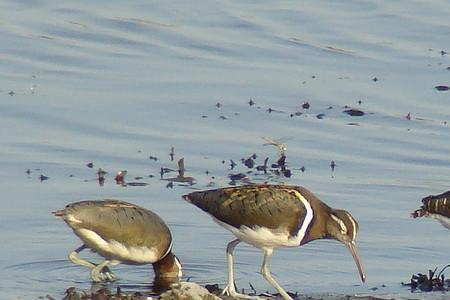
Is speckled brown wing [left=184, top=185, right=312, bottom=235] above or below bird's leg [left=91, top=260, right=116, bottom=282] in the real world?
above

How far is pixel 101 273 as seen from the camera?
11.0 metres

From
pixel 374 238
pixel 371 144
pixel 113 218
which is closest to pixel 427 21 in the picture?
pixel 371 144

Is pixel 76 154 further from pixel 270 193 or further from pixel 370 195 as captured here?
pixel 270 193

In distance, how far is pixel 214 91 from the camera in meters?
16.3

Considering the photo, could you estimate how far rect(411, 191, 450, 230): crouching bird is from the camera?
11.6 metres

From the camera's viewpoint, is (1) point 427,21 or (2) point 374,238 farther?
(1) point 427,21

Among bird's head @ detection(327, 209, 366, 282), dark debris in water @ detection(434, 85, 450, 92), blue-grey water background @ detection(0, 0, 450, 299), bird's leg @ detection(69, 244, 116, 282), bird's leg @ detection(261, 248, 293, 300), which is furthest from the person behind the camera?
dark debris in water @ detection(434, 85, 450, 92)

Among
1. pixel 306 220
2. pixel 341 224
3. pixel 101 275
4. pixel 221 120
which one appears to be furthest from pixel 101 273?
pixel 221 120

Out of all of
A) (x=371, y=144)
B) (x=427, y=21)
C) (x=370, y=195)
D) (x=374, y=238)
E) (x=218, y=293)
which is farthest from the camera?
(x=427, y=21)

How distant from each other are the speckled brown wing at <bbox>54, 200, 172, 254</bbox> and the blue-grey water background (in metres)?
0.32

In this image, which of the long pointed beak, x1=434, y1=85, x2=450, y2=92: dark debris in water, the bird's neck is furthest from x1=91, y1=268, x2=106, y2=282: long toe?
x1=434, y1=85, x2=450, y2=92: dark debris in water

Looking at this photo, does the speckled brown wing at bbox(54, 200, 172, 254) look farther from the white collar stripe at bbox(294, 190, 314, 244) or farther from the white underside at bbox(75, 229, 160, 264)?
the white collar stripe at bbox(294, 190, 314, 244)

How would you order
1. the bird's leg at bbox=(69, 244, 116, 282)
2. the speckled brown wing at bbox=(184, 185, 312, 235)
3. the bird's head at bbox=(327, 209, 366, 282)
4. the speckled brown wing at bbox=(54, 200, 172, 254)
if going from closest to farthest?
the speckled brown wing at bbox=(184, 185, 312, 235)
the bird's head at bbox=(327, 209, 366, 282)
the speckled brown wing at bbox=(54, 200, 172, 254)
the bird's leg at bbox=(69, 244, 116, 282)

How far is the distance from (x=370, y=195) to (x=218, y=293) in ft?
10.0
